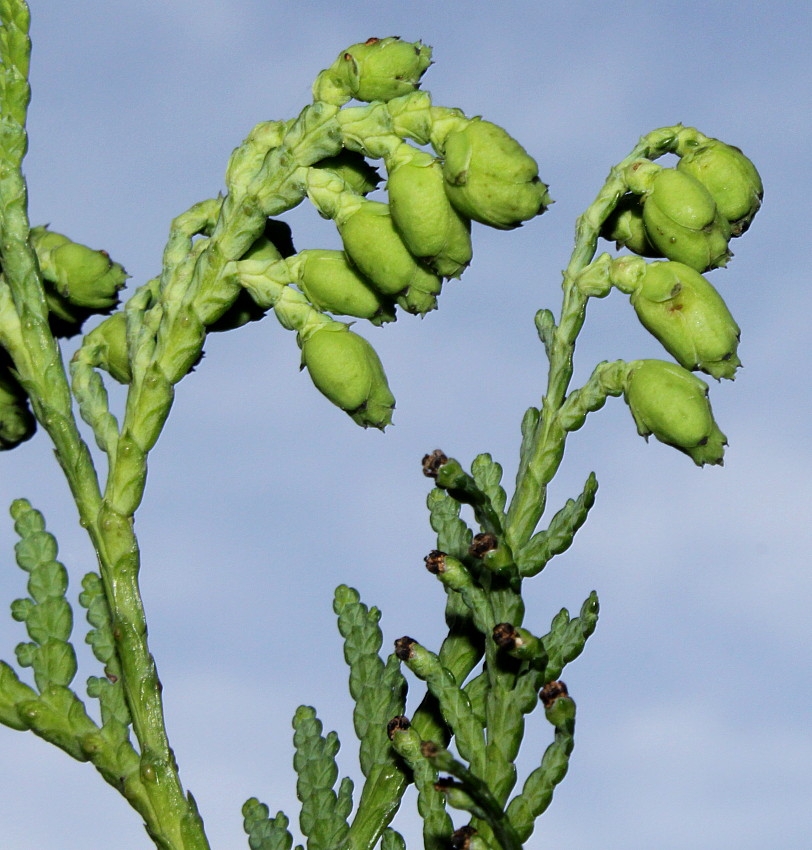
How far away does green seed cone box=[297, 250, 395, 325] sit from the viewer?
2.79 m

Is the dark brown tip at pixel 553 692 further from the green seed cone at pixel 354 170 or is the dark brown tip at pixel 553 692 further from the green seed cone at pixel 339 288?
the green seed cone at pixel 354 170

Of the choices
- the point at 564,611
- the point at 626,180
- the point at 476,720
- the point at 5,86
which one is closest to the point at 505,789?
the point at 476,720

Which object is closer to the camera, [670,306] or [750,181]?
[670,306]

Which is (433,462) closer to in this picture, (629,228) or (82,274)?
(629,228)

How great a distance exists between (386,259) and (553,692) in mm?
1006

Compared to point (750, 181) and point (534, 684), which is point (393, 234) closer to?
point (750, 181)

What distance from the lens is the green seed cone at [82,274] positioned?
10.2ft

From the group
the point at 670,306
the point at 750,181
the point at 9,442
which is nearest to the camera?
the point at 670,306

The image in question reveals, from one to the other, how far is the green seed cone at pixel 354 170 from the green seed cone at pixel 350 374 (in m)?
0.39

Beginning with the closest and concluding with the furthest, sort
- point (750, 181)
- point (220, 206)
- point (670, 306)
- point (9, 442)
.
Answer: point (670, 306) < point (750, 181) < point (220, 206) < point (9, 442)

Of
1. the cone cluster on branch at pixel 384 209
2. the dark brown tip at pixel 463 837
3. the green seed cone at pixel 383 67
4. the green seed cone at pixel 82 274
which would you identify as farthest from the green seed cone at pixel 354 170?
the dark brown tip at pixel 463 837

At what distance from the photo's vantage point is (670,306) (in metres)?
2.67

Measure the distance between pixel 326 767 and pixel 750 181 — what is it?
1780 millimetres

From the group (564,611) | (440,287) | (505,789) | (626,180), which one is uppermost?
(626,180)
